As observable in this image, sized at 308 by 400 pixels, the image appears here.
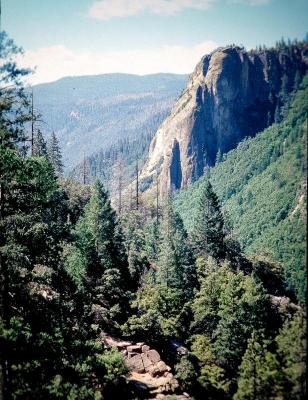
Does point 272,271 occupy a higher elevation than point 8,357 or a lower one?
lower

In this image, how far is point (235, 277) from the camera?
39812mm

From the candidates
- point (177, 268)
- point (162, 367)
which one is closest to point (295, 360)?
point (162, 367)

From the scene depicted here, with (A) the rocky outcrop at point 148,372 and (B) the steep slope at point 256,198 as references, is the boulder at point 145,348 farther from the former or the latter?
(B) the steep slope at point 256,198

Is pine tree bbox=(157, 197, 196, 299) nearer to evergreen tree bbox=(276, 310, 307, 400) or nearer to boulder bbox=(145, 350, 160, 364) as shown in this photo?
boulder bbox=(145, 350, 160, 364)

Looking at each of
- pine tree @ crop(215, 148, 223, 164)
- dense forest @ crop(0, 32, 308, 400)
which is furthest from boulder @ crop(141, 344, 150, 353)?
pine tree @ crop(215, 148, 223, 164)

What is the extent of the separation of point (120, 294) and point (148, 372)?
8.78 metres

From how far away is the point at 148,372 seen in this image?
103 ft

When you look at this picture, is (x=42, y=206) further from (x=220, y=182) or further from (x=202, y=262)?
(x=220, y=182)

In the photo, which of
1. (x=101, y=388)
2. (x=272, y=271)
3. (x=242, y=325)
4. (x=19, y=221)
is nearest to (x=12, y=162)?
(x=19, y=221)

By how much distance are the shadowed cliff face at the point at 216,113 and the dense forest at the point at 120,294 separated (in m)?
97.5

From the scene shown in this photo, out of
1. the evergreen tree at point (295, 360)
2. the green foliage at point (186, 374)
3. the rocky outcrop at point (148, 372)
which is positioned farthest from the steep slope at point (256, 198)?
the evergreen tree at point (295, 360)

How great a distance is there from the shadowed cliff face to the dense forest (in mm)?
97499

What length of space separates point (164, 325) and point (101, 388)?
44.7 feet

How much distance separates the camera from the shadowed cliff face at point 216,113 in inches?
6772
